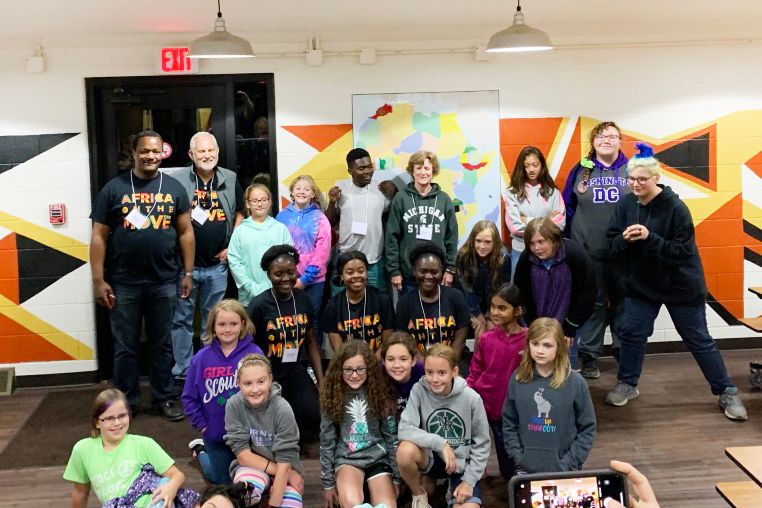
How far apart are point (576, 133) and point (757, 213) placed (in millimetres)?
1421

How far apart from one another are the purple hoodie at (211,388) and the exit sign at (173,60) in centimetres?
224

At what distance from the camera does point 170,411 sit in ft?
16.9

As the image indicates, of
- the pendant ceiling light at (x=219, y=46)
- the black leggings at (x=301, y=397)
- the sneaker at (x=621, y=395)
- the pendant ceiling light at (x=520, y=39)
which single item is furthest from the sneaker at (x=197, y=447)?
the pendant ceiling light at (x=520, y=39)

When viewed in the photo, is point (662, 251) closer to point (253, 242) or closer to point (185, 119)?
point (253, 242)

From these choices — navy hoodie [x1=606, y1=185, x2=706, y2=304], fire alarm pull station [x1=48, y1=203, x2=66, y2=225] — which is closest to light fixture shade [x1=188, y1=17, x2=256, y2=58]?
fire alarm pull station [x1=48, y1=203, x2=66, y2=225]

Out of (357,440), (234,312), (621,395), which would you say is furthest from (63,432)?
(621,395)

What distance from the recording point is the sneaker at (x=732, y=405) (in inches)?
192

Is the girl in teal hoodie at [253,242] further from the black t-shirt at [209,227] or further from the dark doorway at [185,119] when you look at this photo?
the dark doorway at [185,119]

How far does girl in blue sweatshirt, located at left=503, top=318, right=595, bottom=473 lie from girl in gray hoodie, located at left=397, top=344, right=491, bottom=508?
0.16 metres

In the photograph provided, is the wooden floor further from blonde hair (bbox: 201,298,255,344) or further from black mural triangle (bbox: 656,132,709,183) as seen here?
black mural triangle (bbox: 656,132,709,183)

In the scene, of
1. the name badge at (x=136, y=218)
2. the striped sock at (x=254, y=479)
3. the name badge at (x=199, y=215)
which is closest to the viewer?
the striped sock at (x=254, y=479)

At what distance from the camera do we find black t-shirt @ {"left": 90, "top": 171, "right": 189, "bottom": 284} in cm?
498

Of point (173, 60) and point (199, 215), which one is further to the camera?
point (173, 60)

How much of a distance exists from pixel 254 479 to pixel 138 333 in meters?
1.70
